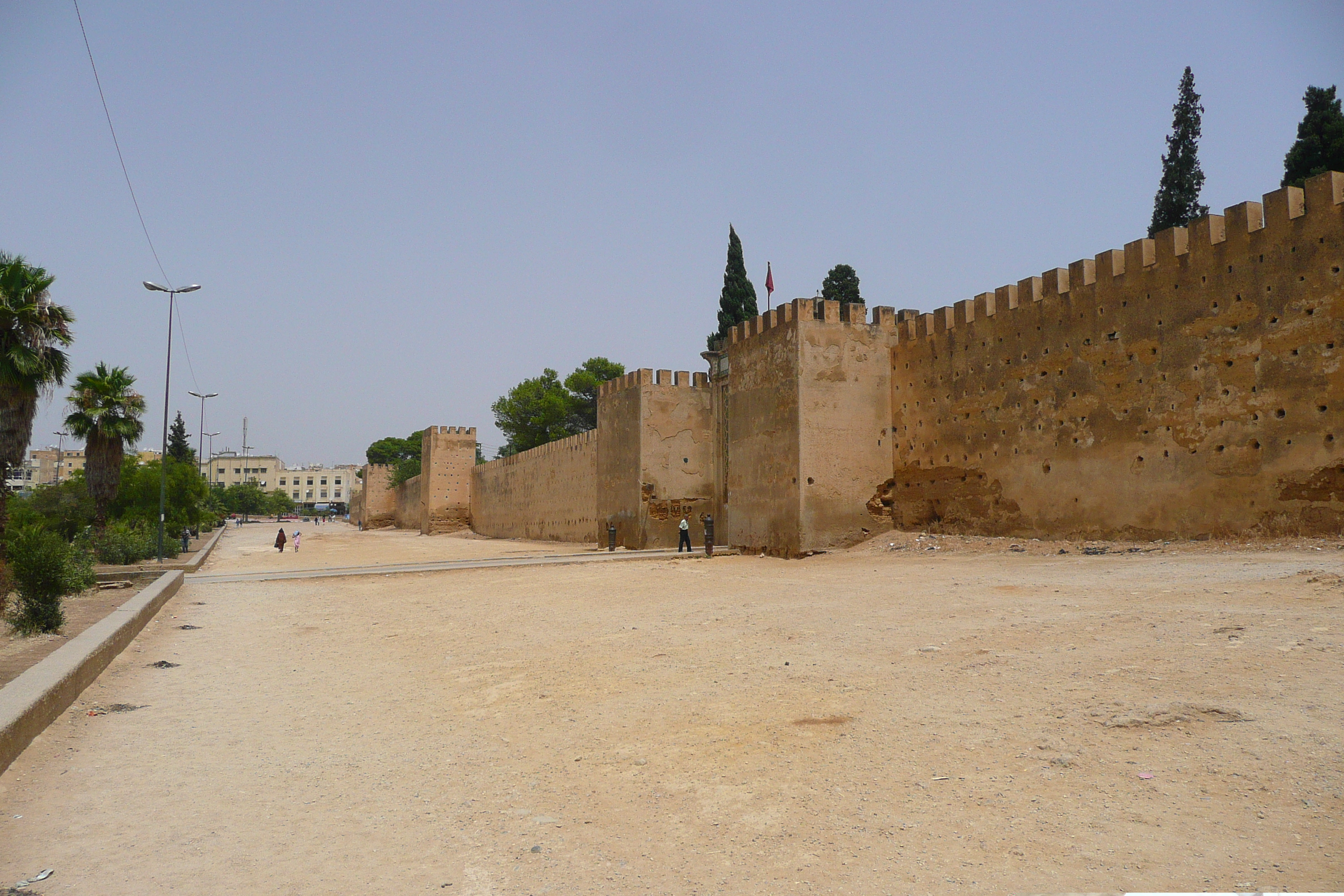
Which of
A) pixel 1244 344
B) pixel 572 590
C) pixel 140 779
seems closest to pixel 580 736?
pixel 140 779

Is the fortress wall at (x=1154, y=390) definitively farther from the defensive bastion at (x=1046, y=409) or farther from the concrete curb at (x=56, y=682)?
the concrete curb at (x=56, y=682)

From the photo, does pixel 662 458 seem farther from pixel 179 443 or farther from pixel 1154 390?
pixel 179 443

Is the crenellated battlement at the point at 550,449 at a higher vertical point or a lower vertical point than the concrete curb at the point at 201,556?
higher

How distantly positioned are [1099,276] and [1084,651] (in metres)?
9.57

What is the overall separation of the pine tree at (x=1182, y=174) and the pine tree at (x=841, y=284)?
12.8 metres

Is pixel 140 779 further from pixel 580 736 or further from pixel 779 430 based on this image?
pixel 779 430

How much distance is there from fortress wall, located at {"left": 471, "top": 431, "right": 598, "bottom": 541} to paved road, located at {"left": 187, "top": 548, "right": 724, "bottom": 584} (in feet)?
27.2

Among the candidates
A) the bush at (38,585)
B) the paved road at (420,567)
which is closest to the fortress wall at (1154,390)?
the paved road at (420,567)

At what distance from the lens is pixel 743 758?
4324 millimetres

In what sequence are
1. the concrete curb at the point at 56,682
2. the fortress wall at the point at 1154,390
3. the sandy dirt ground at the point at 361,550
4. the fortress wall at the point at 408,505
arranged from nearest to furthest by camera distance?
the concrete curb at the point at 56,682, the fortress wall at the point at 1154,390, the sandy dirt ground at the point at 361,550, the fortress wall at the point at 408,505

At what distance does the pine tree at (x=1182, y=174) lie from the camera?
92.8 ft

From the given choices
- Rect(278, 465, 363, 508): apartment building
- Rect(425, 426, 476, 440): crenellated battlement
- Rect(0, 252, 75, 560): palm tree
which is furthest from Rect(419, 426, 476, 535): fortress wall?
Rect(278, 465, 363, 508): apartment building

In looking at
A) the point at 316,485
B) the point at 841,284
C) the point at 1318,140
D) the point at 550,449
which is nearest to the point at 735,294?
the point at 841,284

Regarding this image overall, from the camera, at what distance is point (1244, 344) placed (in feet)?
36.5
